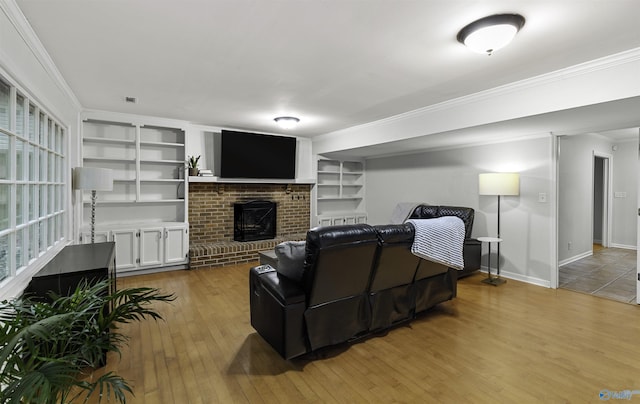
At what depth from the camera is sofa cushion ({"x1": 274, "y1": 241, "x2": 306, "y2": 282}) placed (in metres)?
2.42

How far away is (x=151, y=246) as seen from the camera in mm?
4832

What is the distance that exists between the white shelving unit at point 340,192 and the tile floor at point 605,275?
395 centimetres

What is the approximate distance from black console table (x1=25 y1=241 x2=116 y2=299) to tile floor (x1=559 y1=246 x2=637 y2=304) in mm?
5179

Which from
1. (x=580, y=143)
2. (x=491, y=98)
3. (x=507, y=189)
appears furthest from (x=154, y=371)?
(x=580, y=143)

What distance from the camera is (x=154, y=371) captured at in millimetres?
2326

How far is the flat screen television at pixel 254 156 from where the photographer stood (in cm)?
557

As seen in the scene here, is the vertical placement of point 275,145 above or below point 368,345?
above

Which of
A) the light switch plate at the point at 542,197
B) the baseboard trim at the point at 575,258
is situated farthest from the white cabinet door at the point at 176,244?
the baseboard trim at the point at 575,258

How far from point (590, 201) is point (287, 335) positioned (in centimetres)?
631

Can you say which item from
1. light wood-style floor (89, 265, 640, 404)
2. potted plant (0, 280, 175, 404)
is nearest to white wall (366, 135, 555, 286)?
light wood-style floor (89, 265, 640, 404)

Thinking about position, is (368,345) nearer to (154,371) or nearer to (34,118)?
(154,371)

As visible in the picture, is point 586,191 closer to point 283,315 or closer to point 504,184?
point 504,184

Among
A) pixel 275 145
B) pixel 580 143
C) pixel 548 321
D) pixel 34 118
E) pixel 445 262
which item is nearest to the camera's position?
pixel 34 118

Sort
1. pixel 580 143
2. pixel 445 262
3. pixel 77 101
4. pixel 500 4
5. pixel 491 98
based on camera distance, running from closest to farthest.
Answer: pixel 500 4, pixel 445 262, pixel 491 98, pixel 77 101, pixel 580 143
